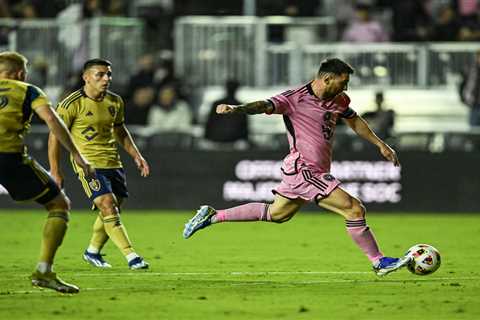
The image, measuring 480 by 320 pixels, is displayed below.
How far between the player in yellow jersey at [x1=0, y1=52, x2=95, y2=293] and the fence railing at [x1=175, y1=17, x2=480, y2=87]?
13620 millimetres

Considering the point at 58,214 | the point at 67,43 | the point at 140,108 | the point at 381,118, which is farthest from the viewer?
the point at 67,43

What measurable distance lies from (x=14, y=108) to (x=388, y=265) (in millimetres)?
3659

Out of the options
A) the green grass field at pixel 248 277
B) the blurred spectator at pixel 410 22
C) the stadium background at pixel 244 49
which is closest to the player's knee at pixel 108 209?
the green grass field at pixel 248 277

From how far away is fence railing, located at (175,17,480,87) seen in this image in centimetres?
2400

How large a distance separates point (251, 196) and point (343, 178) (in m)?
1.50

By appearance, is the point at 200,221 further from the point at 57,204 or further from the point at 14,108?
the point at 14,108

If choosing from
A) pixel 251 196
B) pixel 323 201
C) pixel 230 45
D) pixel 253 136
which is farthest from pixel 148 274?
pixel 230 45

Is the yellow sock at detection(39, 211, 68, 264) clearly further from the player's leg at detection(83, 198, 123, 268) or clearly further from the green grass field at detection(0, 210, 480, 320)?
the player's leg at detection(83, 198, 123, 268)

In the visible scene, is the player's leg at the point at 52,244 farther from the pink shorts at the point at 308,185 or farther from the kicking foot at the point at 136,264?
the pink shorts at the point at 308,185

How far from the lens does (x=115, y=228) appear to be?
41.3ft

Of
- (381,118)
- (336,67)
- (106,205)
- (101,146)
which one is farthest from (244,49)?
(336,67)

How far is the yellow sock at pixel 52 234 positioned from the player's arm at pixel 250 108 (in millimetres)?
1663

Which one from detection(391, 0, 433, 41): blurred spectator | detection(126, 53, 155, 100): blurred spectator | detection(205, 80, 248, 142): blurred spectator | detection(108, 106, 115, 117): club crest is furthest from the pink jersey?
detection(391, 0, 433, 41): blurred spectator

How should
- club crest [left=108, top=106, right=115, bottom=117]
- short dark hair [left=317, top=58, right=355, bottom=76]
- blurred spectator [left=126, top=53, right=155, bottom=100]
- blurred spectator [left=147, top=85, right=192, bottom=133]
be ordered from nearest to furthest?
short dark hair [left=317, top=58, right=355, bottom=76], club crest [left=108, top=106, right=115, bottom=117], blurred spectator [left=147, top=85, right=192, bottom=133], blurred spectator [left=126, top=53, right=155, bottom=100]
